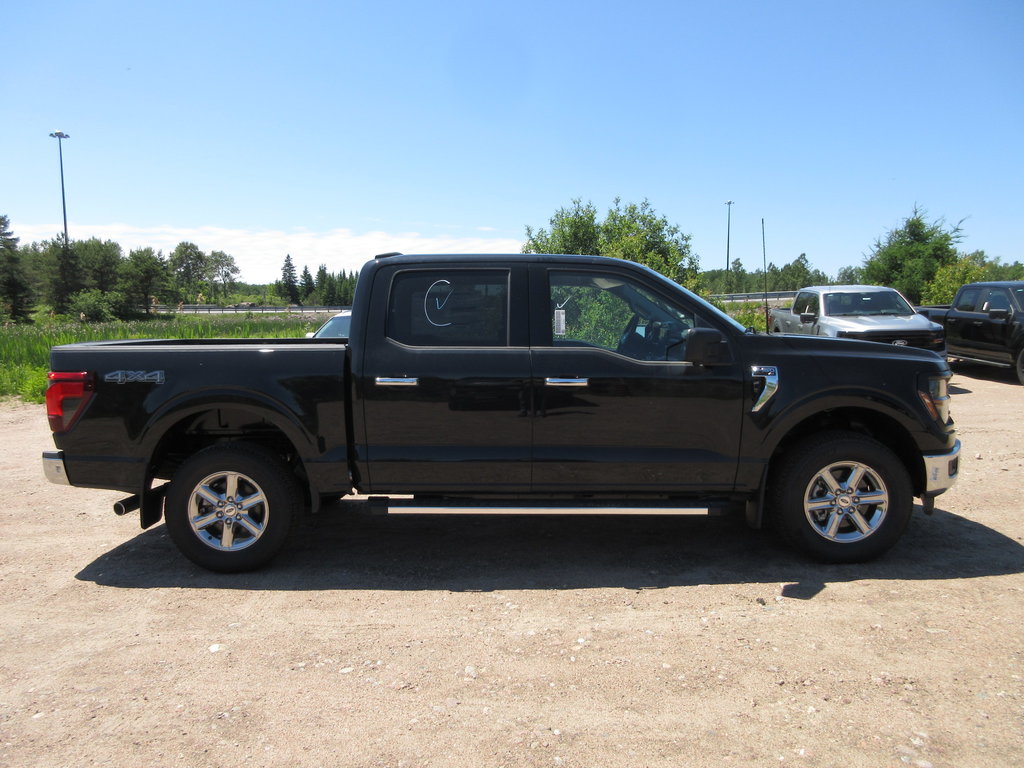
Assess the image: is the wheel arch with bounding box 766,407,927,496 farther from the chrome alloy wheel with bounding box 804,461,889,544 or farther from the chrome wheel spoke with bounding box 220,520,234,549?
the chrome wheel spoke with bounding box 220,520,234,549

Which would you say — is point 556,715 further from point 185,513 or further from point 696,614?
point 185,513

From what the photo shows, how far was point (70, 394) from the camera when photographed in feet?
14.3

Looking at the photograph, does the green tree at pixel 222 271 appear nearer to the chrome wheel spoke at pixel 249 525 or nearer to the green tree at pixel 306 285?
the green tree at pixel 306 285

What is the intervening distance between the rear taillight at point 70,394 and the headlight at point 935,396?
523 cm

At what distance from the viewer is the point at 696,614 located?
3852 millimetres

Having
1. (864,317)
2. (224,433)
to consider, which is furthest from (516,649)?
(864,317)

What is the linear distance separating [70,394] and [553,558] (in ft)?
10.7

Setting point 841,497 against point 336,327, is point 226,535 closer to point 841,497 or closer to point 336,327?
point 841,497

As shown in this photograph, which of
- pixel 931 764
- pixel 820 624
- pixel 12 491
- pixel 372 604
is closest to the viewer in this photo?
pixel 931 764

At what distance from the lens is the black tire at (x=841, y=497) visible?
433cm

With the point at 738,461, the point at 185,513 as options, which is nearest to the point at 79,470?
the point at 185,513

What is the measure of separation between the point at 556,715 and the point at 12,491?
6.01 metres

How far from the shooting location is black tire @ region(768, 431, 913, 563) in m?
4.33

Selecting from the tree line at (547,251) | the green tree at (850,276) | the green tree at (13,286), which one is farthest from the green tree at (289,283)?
the green tree at (850,276)
